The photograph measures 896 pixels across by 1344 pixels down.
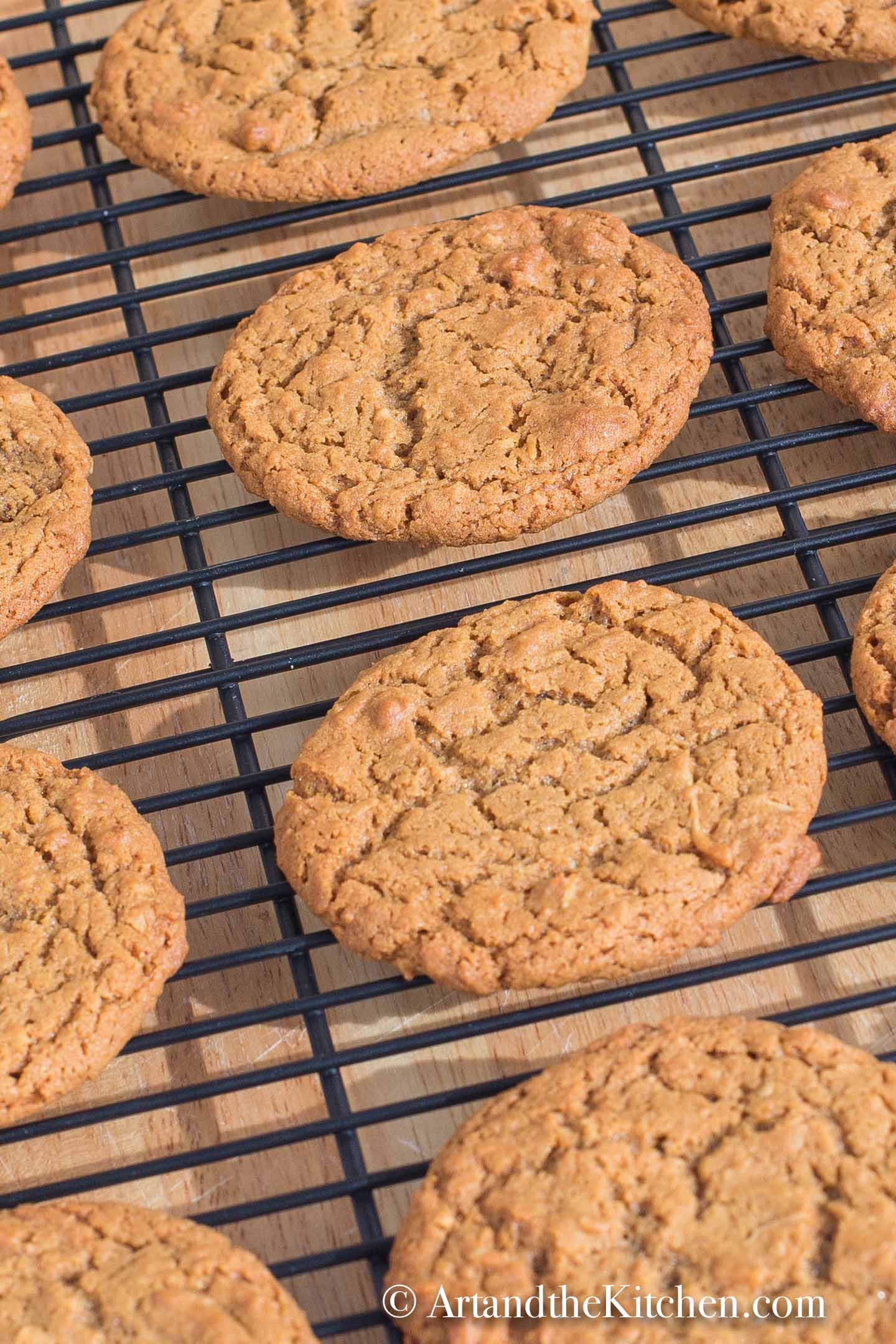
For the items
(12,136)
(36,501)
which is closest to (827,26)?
(12,136)

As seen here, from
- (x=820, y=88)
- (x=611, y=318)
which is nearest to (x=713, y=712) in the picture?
(x=611, y=318)

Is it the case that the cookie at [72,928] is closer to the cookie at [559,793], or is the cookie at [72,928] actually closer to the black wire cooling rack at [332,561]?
the black wire cooling rack at [332,561]

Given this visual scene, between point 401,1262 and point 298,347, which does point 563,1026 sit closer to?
point 401,1262

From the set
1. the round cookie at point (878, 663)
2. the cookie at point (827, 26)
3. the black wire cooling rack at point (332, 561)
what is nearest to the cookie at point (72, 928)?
the black wire cooling rack at point (332, 561)

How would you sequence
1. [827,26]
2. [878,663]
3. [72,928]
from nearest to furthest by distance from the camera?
[72,928]
[878,663]
[827,26]

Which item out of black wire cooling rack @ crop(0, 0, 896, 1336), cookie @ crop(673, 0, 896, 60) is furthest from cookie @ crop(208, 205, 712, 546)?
cookie @ crop(673, 0, 896, 60)

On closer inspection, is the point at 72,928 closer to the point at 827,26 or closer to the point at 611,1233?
the point at 611,1233
